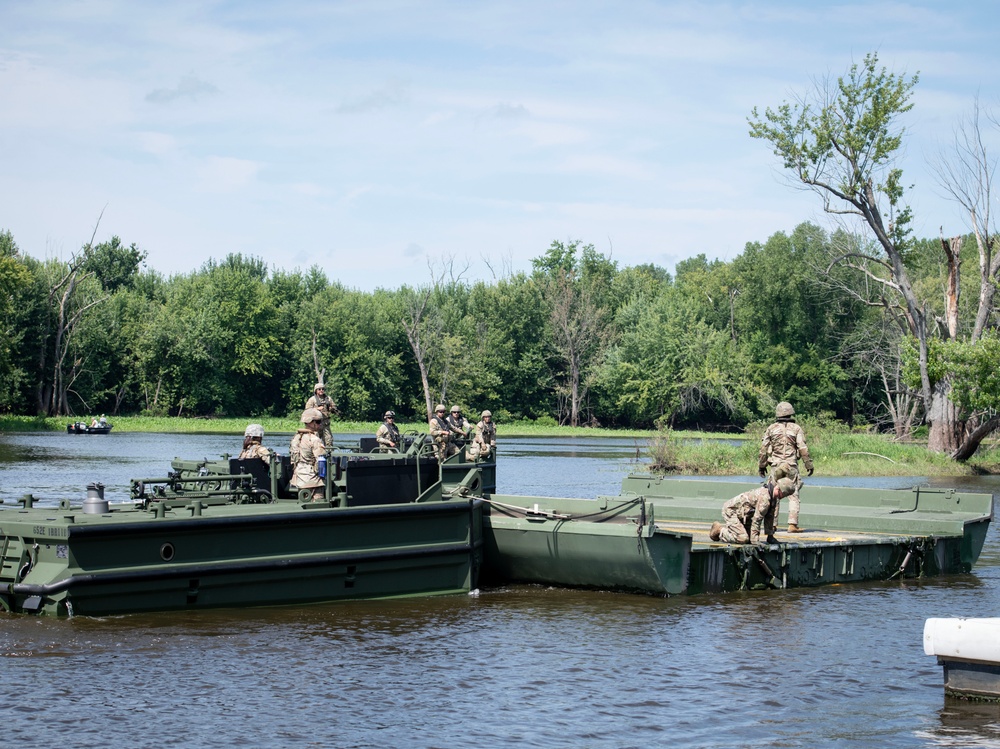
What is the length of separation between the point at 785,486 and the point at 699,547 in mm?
1479

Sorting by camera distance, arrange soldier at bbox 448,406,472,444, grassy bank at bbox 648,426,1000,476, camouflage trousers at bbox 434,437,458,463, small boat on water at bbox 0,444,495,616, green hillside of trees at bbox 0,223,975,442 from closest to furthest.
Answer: small boat on water at bbox 0,444,495,616
camouflage trousers at bbox 434,437,458,463
soldier at bbox 448,406,472,444
grassy bank at bbox 648,426,1000,476
green hillside of trees at bbox 0,223,975,442

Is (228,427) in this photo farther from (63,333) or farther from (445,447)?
(445,447)

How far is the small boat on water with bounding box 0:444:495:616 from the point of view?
10992mm

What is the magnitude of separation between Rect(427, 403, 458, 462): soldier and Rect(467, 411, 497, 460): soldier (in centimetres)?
64

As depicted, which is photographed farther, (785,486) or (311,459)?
(785,486)

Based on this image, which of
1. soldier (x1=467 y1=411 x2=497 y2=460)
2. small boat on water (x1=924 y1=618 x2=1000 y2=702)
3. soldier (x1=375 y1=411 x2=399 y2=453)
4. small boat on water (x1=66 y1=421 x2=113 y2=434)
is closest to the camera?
small boat on water (x1=924 y1=618 x2=1000 y2=702)

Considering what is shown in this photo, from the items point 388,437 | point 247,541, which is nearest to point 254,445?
point 247,541

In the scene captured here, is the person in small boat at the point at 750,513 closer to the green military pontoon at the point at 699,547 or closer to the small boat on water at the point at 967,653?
the green military pontoon at the point at 699,547

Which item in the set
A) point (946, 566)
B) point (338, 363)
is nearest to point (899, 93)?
point (946, 566)

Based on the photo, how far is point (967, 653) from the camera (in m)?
8.87

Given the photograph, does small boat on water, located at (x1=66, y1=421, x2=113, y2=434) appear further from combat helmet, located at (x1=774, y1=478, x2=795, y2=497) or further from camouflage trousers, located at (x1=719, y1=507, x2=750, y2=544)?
combat helmet, located at (x1=774, y1=478, x2=795, y2=497)

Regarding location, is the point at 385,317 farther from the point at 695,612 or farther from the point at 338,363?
the point at 695,612

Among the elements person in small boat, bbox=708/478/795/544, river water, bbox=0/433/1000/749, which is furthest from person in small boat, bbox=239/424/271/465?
person in small boat, bbox=708/478/795/544

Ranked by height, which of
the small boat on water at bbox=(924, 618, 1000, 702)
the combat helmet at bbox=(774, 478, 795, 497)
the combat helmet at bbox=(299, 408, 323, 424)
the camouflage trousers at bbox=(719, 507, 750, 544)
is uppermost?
the combat helmet at bbox=(299, 408, 323, 424)
